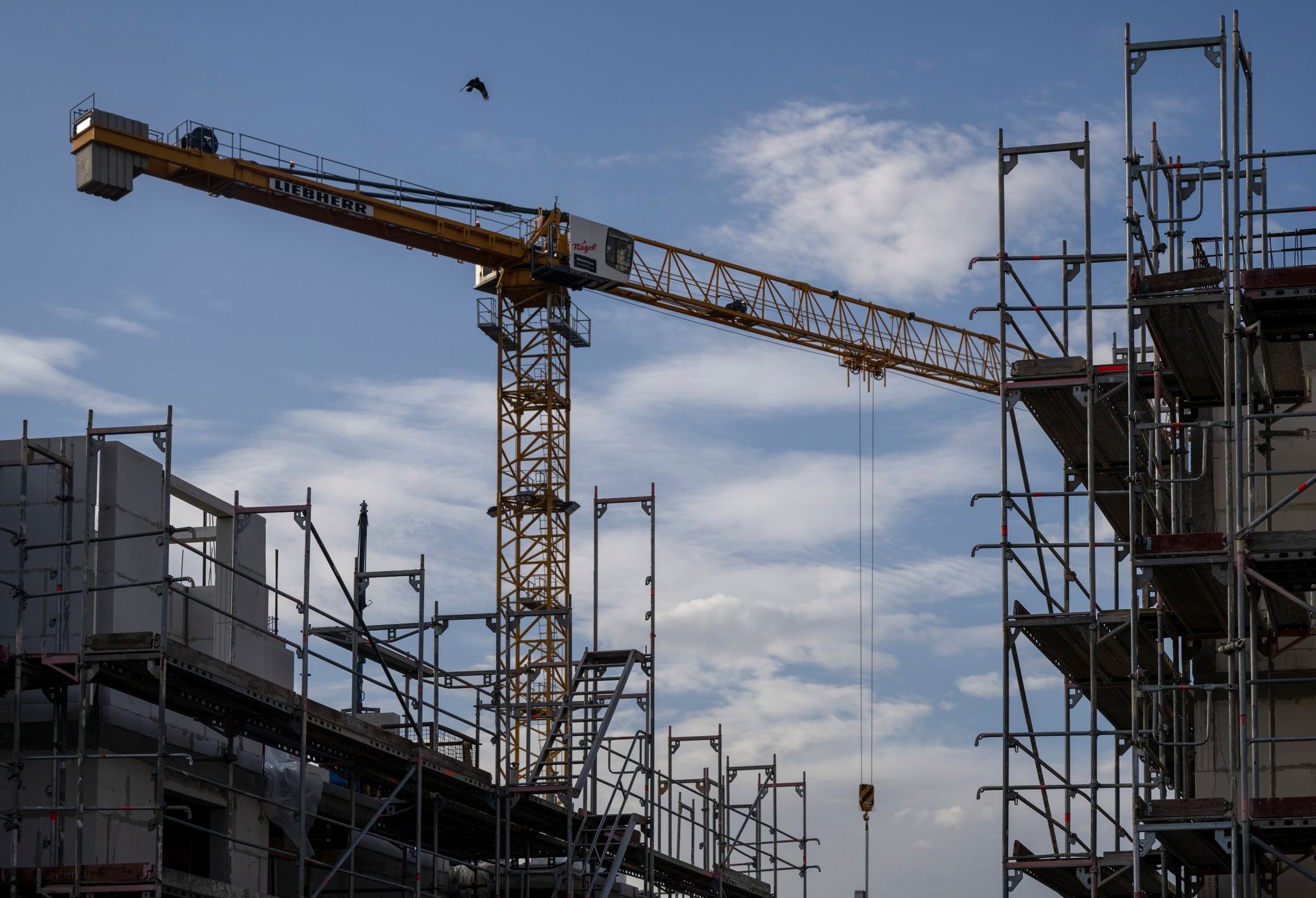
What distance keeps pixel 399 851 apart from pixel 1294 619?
16609 mm

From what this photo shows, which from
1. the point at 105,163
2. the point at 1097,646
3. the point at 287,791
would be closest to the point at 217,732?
the point at 287,791

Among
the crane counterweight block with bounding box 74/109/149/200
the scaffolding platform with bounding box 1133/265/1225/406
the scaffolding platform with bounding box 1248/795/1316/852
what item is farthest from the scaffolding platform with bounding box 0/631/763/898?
the crane counterweight block with bounding box 74/109/149/200

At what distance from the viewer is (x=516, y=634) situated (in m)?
56.3

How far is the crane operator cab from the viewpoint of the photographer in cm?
5628

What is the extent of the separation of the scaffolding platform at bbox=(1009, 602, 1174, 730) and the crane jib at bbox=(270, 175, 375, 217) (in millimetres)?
29441

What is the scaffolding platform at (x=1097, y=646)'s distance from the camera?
21500 mm

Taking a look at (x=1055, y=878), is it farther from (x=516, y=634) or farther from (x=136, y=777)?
(x=516, y=634)

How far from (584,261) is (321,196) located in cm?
898

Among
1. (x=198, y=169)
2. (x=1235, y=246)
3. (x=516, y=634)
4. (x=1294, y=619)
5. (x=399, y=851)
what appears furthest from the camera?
(x=516, y=634)

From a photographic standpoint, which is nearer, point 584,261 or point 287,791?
point 287,791

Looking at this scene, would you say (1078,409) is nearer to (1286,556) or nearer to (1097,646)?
(1097,646)

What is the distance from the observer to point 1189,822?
1808 centimetres

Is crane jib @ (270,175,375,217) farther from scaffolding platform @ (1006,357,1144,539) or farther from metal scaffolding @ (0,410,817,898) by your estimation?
scaffolding platform @ (1006,357,1144,539)

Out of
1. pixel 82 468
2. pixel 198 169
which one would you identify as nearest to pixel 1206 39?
pixel 82 468
